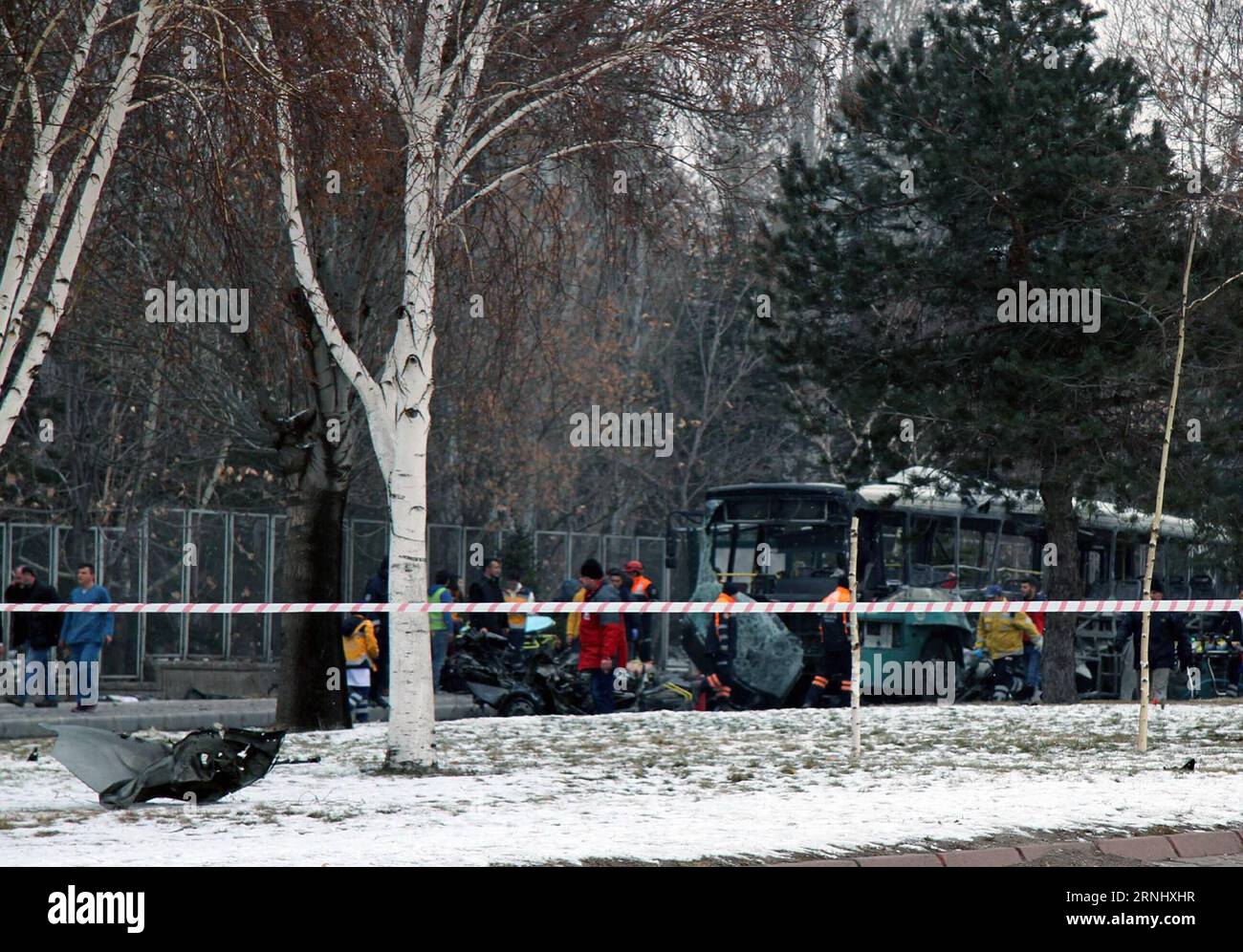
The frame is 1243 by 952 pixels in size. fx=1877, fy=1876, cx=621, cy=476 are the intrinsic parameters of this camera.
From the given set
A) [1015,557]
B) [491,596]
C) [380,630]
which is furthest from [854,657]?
[1015,557]

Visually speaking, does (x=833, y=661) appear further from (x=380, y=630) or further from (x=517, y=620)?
(x=380, y=630)

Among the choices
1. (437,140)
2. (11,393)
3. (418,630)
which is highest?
(437,140)

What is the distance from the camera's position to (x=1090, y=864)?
29.8 feet

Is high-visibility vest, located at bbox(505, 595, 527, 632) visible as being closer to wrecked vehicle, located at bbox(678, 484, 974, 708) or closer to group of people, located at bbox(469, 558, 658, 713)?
group of people, located at bbox(469, 558, 658, 713)

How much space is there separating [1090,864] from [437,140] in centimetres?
739

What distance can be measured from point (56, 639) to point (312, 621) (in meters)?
6.71

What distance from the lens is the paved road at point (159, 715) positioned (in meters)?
19.4

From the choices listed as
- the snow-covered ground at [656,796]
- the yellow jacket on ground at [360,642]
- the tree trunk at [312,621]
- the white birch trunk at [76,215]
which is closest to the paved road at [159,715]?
the tree trunk at [312,621]

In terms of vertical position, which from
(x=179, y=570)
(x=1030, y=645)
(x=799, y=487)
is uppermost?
(x=799, y=487)

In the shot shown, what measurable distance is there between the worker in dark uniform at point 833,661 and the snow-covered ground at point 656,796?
4.85m

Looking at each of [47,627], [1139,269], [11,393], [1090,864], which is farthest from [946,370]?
[1090,864]

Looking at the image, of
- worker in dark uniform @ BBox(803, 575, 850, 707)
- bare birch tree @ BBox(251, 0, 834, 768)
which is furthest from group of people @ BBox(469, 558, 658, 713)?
bare birch tree @ BBox(251, 0, 834, 768)

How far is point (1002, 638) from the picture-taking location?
939 inches

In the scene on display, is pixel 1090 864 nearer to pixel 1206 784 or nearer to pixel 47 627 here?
pixel 1206 784
